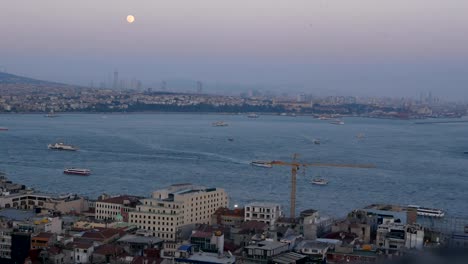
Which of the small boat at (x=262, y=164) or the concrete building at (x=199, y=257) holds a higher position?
the concrete building at (x=199, y=257)

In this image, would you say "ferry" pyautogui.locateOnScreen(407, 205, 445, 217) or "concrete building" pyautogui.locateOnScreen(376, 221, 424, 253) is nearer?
"concrete building" pyautogui.locateOnScreen(376, 221, 424, 253)

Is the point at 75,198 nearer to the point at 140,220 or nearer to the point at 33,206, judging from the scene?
the point at 33,206

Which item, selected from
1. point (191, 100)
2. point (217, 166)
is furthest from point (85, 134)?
point (191, 100)

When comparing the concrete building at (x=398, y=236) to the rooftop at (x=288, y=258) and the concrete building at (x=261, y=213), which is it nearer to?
the rooftop at (x=288, y=258)

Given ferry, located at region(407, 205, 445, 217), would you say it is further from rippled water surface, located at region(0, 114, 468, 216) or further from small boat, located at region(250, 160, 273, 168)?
small boat, located at region(250, 160, 273, 168)

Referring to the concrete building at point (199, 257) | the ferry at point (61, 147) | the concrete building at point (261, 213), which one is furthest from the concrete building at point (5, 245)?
the ferry at point (61, 147)

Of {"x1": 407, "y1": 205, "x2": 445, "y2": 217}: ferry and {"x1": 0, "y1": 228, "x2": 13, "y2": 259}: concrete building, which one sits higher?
{"x1": 0, "y1": 228, "x2": 13, "y2": 259}: concrete building

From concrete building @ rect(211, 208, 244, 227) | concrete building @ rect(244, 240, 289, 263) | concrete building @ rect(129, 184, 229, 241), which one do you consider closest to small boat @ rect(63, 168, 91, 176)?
concrete building @ rect(129, 184, 229, 241)
